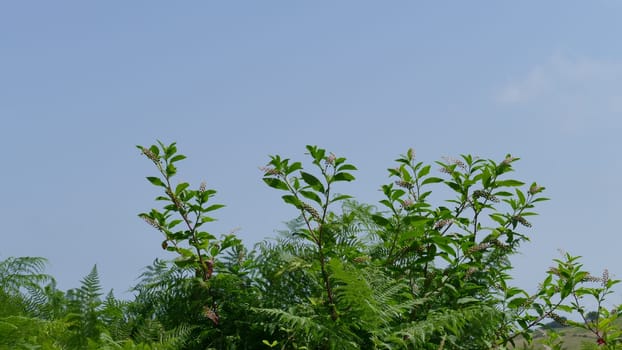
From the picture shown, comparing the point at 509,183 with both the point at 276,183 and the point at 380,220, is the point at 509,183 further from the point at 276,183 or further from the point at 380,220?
the point at 276,183

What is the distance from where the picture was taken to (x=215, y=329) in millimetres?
3471

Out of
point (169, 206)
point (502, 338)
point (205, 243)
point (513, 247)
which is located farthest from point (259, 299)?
point (513, 247)

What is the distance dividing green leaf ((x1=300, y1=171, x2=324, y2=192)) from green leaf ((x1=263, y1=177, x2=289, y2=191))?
0.32 ft

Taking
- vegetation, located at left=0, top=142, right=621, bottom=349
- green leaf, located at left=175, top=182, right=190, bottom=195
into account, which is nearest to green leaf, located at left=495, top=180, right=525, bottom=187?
vegetation, located at left=0, top=142, right=621, bottom=349

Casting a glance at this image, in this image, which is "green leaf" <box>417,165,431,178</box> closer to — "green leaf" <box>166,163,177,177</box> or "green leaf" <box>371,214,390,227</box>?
"green leaf" <box>371,214,390,227</box>

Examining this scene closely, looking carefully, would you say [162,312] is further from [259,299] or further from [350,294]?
[350,294]

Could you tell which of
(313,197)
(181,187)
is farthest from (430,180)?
(181,187)

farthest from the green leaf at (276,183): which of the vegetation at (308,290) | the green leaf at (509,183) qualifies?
the green leaf at (509,183)

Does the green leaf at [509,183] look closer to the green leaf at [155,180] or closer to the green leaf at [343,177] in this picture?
the green leaf at [343,177]

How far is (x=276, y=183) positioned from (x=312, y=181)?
171 millimetres

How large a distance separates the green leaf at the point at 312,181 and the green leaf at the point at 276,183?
10cm

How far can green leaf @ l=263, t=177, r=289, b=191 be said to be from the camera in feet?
11.8

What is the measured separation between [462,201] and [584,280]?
1.06 meters

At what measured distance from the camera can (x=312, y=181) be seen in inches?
141
